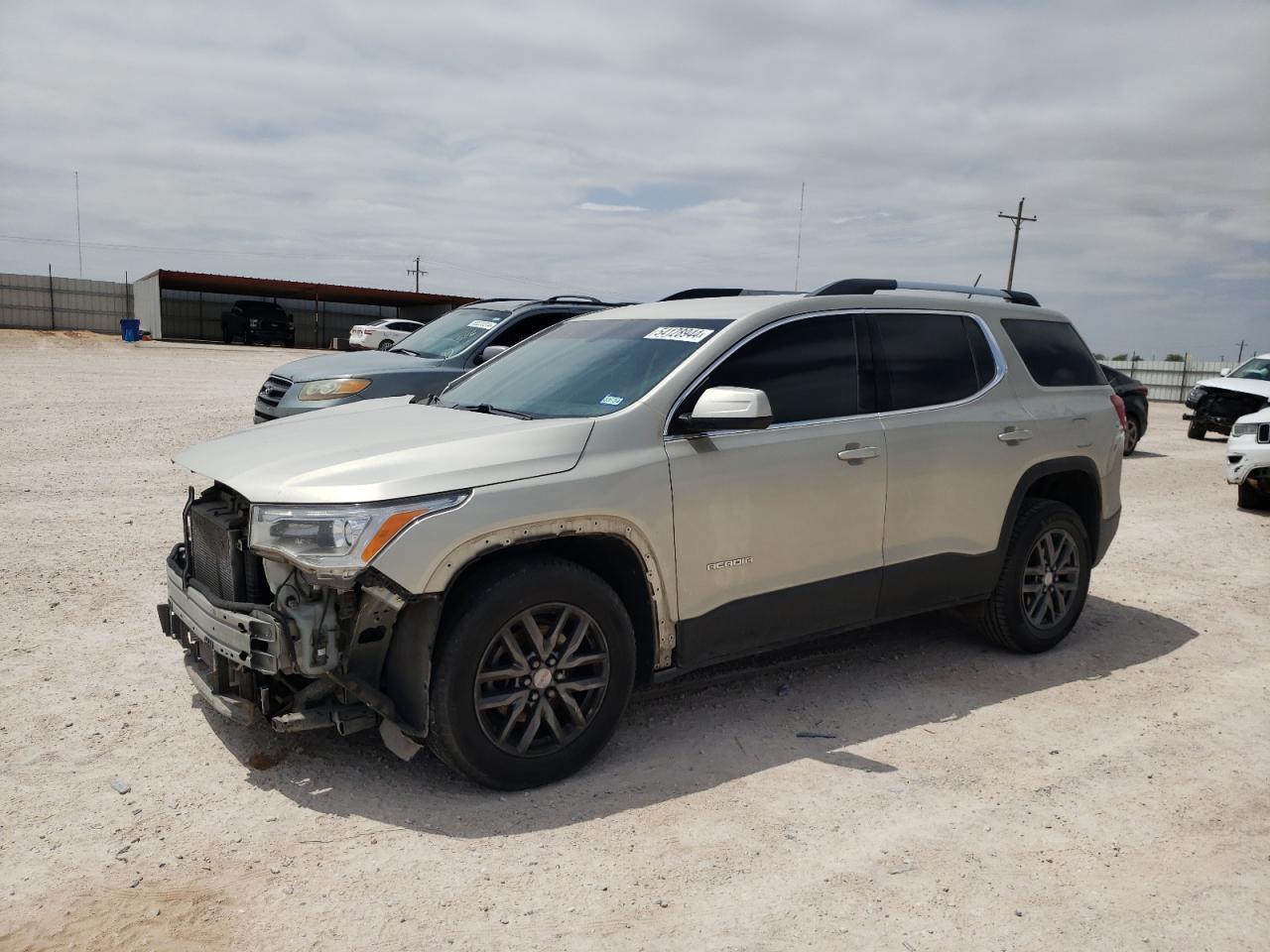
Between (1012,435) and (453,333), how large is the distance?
243 inches

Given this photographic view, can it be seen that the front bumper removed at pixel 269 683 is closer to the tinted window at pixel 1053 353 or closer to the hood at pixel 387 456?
the hood at pixel 387 456

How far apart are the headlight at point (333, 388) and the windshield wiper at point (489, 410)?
433 cm

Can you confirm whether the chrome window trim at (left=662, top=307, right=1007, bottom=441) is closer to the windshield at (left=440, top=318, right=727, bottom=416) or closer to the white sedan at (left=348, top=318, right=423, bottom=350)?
the windshield at (left=440, top=318, right=727, bottom=416)

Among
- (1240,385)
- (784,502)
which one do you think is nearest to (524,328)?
(784,502)

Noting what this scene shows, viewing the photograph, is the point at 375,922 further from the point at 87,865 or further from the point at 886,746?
the point at 886,746

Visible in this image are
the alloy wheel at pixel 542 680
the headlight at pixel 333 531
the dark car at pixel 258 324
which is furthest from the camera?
the dark car at pixel 258 324

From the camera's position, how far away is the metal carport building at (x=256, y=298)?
44.8m

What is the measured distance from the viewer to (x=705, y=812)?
3.87 metres

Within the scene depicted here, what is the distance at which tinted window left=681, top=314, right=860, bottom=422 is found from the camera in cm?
452

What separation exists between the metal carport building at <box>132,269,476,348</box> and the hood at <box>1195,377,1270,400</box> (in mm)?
38146

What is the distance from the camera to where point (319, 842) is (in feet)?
11.7

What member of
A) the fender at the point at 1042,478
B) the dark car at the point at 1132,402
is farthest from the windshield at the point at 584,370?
the dark car at the point at 1132,402

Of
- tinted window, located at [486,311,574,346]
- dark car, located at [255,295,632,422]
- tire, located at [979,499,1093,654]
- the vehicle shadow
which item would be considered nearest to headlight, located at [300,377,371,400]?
dark car, located at [255,295,632,422]

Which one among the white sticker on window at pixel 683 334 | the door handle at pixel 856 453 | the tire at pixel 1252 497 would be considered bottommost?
the tire at pixel 1252 497
